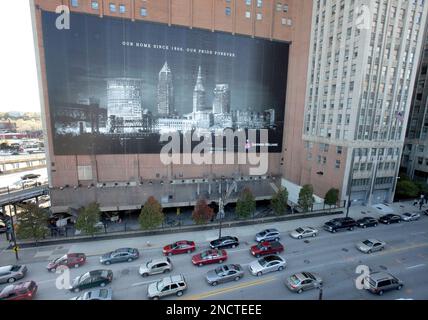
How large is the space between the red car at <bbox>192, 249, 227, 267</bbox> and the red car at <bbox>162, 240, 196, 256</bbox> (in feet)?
6.16

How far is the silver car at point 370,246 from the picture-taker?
22.4 metres

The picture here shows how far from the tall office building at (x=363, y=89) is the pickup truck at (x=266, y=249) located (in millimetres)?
17330

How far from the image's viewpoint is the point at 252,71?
41750 millimetres

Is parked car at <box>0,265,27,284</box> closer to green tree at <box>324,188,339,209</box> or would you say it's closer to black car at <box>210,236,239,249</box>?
black car at <box>210,236,239,249</box>

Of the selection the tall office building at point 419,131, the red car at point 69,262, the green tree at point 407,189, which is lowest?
the red car at point 69,262

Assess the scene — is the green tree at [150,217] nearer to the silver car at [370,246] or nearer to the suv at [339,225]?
the suv at [339,225]

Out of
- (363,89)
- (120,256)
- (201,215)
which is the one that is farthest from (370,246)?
(120,256)

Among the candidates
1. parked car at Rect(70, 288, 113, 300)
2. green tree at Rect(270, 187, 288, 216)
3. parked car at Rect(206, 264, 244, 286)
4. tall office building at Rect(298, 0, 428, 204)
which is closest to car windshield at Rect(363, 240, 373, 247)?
green tree at Rect(270, 187, 288, 216)

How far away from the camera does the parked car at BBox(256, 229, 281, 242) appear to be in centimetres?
2524

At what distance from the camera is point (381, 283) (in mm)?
16688

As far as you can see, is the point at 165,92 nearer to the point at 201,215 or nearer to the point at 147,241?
the point at 201,215

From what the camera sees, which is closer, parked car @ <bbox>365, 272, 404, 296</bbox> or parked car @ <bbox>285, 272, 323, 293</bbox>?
parked car @ <bbox>365, 272, 404, 296</bbox>

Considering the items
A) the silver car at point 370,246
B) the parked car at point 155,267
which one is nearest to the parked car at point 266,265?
the parked car at point 155,267
